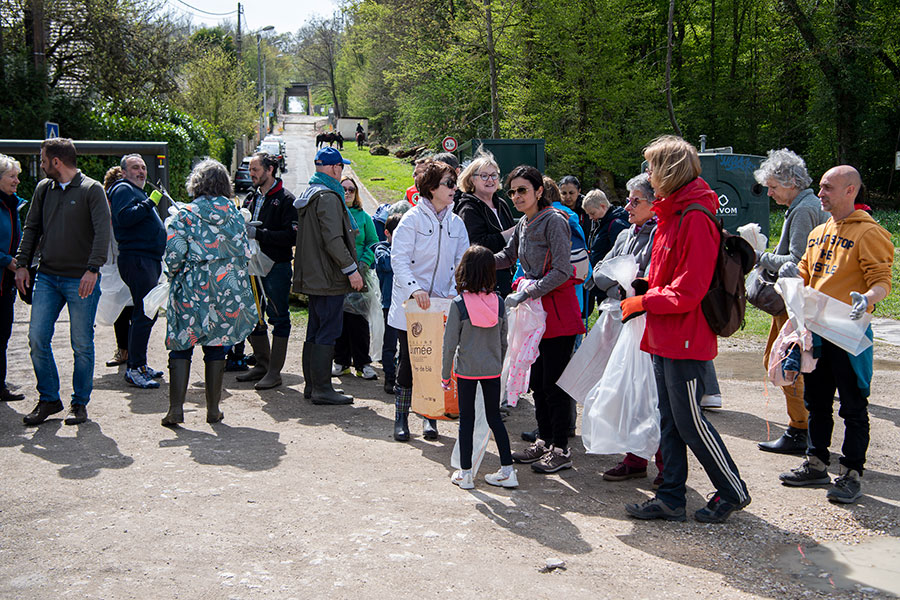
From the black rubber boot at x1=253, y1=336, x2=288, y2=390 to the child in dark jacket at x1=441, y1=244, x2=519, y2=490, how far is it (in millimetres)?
2764

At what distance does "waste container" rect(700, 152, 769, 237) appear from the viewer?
14094mm

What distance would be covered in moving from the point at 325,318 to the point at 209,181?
1404 millimetres

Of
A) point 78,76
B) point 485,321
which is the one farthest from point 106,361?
point 78,76

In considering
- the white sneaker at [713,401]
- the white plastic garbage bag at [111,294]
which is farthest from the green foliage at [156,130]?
the white sneaker at [713,401]

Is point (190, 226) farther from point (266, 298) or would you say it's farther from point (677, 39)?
point (677, 39)

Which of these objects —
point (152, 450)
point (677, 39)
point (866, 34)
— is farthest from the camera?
point (677, 39)

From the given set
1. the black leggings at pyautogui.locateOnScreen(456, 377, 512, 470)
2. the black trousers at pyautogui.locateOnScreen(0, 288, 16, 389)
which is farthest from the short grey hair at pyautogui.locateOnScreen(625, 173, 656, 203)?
the black trousers at pyautogui.locateOnScreen(0, 288, 16, 389)

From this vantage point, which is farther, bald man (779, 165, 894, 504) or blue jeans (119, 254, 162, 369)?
blue jeans (119, 254, 162, 369)

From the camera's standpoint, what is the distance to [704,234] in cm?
393

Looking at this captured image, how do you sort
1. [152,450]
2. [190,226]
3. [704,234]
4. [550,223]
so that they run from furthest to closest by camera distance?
[190,226], [152,450], [550,223], [704,234]

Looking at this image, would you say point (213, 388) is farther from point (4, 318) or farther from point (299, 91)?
point (299, 91)

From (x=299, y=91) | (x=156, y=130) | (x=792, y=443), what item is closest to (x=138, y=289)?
(x=792, y=443)

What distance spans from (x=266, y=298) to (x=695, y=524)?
14.5 feet

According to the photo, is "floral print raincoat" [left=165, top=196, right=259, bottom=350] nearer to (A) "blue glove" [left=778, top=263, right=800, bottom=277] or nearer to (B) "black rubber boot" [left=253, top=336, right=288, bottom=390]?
(B) "black rubber boot" [left=253, top=336, right=288, bottom=390]
